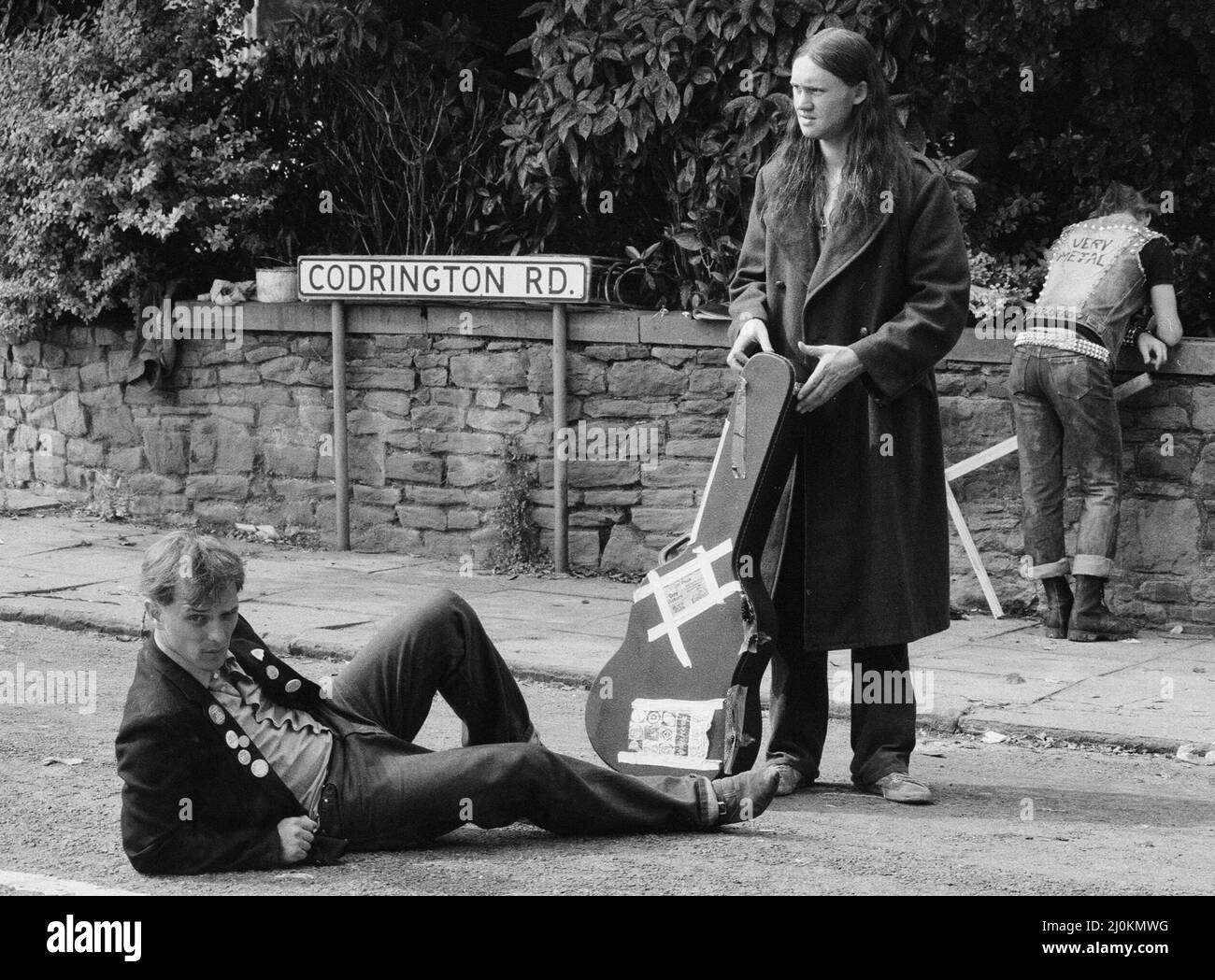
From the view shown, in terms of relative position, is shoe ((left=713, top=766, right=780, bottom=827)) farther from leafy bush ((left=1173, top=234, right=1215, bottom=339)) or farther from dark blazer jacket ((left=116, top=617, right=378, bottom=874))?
leafy bush ((left=1173, top=234, right=1215, bottom=339))

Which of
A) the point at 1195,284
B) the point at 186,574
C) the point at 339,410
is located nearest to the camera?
the point at 186,574

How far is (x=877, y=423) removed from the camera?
17.3ft

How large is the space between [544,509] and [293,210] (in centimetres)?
306

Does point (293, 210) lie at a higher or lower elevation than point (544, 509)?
higher

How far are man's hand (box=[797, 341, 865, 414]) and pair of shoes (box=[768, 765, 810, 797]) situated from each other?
1.06m

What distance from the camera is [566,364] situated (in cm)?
973

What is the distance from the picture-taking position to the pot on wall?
35.4 feet

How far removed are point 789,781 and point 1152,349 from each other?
3.65 metres

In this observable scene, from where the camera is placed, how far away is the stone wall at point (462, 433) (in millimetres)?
8320
